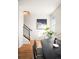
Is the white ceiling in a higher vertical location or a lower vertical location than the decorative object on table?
higher

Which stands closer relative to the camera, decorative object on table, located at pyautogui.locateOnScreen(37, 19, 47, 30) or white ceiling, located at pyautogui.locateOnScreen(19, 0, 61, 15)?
white ceiling, located at pyautogui.locateOnScreen(19, 0, 61, 15)

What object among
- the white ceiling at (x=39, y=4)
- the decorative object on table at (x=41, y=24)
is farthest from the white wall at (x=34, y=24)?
the white ceiling at (x=39, y=4)

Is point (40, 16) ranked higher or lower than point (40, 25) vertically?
higher

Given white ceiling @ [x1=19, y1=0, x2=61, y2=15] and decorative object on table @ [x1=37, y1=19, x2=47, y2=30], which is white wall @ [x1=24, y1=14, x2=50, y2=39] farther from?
white ceiling @ [x1=19, y1=0, x2=61, y2=15]

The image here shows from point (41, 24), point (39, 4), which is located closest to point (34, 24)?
point (41, 24)

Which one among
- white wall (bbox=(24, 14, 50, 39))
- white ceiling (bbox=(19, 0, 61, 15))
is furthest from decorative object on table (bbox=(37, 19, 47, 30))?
white ceiling (bbox=(19, 0, 61, 15))

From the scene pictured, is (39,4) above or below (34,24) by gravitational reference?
above

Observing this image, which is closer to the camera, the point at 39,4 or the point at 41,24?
the point at 39,4

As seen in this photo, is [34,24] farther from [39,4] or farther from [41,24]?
[39,4]
